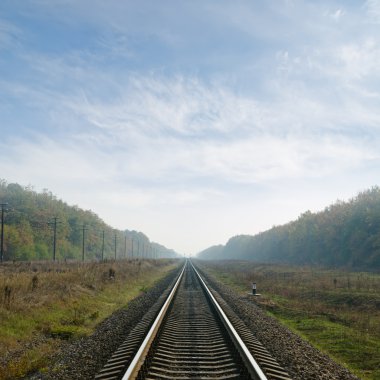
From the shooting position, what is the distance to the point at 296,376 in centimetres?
699

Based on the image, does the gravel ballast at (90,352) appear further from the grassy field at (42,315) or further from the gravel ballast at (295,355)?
the gravel ballast at (295,355)

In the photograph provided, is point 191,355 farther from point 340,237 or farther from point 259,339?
point 340,237

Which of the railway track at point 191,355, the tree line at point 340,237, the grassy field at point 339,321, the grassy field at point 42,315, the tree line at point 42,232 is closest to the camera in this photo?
the railway track at point 191,355

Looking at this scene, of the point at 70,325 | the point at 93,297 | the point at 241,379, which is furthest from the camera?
the point at 93,297

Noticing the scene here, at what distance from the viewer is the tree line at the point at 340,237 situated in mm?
57844

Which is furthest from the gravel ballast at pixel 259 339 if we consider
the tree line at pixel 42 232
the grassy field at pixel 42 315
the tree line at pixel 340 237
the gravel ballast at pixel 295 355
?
the tree line at pixel 42 232

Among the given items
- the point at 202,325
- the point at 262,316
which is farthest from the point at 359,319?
the point at 202,325

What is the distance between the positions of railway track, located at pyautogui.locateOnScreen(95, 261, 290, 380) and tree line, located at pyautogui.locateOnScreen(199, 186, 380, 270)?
45.5 m

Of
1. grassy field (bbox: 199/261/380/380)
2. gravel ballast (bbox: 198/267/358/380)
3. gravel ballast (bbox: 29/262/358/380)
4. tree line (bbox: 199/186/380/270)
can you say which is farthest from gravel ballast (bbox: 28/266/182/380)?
tree line (bbox: 199/186/380/270)

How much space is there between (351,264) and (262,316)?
165 feet

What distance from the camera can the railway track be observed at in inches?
261

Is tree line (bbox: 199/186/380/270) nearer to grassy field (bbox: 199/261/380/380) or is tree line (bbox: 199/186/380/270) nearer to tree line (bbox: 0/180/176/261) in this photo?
grassy field (bbox: 199/261/380/380)

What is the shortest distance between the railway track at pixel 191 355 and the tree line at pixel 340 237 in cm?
4549

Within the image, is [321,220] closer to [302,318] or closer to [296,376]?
[302,318]
